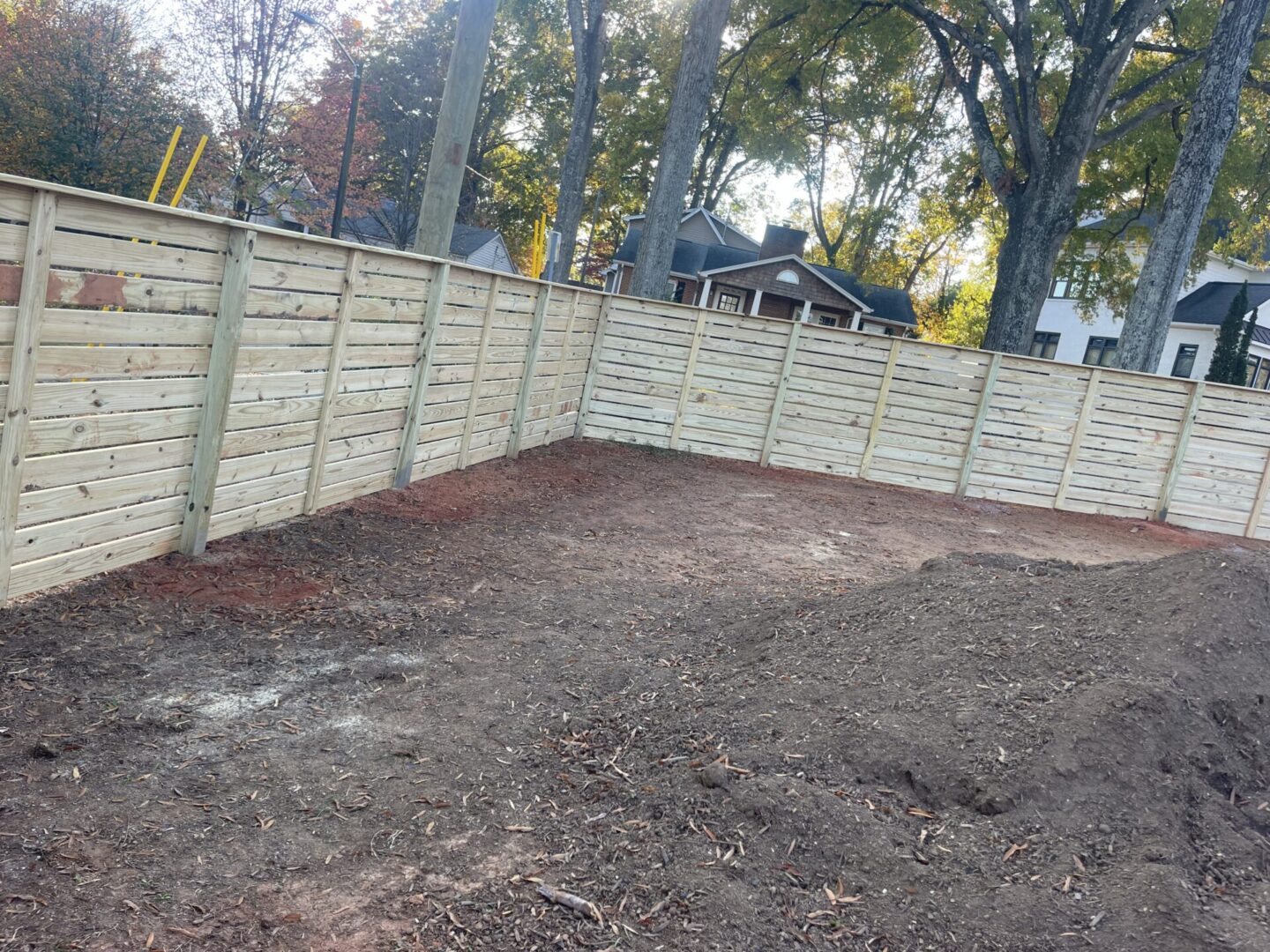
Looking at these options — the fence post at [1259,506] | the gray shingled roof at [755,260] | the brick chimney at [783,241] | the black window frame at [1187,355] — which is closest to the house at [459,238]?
the gray shingled roof at [755,260]

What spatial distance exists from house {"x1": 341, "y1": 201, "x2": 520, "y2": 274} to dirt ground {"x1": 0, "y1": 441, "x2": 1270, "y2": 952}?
3161 centimetres

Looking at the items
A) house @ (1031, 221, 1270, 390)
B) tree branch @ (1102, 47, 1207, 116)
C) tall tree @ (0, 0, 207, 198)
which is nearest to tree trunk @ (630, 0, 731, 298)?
tree branch @ (1102, 47, 1207, 116)

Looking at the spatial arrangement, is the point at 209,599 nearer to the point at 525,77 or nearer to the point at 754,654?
the point at 754,654

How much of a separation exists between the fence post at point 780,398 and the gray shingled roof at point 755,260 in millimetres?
23821

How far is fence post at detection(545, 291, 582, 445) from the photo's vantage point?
34.3ft

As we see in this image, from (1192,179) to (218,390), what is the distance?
1404 centimetres

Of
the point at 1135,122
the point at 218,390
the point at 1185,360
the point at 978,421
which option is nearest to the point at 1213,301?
the point at 1185,360

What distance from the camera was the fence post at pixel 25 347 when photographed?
3684mm

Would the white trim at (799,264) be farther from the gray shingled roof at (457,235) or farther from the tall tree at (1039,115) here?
the tall tree at (1039,115)

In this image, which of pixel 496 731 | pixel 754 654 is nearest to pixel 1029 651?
pixel 754 654

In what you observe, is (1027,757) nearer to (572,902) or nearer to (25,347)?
(572,902)

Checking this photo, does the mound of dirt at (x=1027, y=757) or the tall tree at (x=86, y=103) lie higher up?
the tall tree at (x=86, y=103)

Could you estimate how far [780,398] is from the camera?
11789mm

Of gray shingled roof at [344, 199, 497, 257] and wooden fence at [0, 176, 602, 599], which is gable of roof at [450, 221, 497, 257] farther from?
wooden fence at [0, 176, 602, 599]
